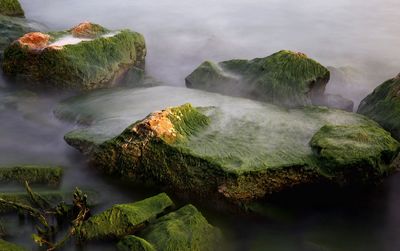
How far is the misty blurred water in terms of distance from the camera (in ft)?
16.8

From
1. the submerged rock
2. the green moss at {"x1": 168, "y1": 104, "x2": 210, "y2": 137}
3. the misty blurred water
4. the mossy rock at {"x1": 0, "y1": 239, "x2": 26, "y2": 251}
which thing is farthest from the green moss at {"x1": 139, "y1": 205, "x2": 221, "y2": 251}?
the green moss at {"x1": 168, "y1": 104, "x2": 210, "y2": 137}

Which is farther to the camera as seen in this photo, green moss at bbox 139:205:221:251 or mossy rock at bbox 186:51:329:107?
mossy rock at bbox 186:51:329:107

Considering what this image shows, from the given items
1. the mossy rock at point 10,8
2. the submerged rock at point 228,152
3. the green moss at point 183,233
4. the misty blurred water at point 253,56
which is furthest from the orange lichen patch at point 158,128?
the mossy rock at point 10,8

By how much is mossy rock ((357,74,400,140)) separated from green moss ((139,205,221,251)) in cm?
331

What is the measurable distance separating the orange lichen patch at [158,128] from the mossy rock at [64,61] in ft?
10.4

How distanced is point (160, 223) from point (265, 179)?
1.34 metres

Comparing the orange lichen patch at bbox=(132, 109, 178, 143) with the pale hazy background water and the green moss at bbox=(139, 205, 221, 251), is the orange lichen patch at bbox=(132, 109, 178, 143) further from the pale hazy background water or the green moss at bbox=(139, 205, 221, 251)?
the pale hazy background water

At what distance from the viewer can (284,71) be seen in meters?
8.01

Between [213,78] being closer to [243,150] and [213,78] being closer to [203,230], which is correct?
[243,150]

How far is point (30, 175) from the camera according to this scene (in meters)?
5.38

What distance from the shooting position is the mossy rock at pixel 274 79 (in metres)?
7.83

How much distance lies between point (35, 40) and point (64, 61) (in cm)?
81

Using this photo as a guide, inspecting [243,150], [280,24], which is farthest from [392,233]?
[280,24]

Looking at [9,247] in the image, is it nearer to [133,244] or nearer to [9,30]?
[133,244]
